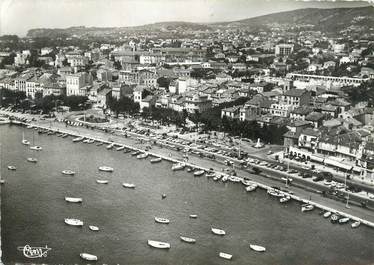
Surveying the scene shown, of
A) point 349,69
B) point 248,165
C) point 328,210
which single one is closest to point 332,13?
point 349,69

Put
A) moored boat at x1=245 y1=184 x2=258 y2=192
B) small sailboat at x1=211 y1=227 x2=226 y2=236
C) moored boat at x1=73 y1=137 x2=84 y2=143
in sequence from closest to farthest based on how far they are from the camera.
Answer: small sailboat at x1=211 y1=227 x2=226 y2=236, moored boat at x1=245 y1=184 x2=258 y2=192, moored boat at x1=73 y1=137 x2=84 y2=143

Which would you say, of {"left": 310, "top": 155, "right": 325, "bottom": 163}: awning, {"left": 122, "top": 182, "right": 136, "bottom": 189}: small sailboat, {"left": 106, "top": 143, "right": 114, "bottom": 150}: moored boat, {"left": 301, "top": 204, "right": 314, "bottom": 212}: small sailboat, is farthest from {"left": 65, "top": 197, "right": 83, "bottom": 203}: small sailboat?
{"left": 310, "top": 155, "right": 325, "bottom": 163}: awning

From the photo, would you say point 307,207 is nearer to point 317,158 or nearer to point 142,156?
point 317,158

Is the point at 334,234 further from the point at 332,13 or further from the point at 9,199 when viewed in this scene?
the point at 332,13

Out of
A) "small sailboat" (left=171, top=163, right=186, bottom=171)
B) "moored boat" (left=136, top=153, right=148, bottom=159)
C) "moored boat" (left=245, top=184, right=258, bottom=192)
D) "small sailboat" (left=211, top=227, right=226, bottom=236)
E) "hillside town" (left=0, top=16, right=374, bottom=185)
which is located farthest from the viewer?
"hillside town" (left=0, top=16, right=374, bottom=185)

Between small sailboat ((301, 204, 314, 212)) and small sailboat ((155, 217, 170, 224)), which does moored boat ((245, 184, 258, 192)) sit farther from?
small sailboat ((155, 217, 170, 224))

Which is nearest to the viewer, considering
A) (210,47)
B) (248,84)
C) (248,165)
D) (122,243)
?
(122,243)

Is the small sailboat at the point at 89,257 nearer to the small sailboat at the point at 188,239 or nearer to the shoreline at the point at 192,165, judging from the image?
the small sailboat at the point at 188,239
